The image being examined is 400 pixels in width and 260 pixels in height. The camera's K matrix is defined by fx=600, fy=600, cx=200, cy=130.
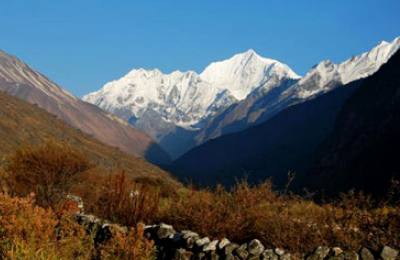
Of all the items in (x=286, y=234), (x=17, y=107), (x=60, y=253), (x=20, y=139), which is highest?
(x=17, y=107)

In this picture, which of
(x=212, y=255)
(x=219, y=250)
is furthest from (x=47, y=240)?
(x=219, y=250)

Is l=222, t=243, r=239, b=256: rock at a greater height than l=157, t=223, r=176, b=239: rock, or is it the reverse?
l=157, t=223, r=176, b=239: rock

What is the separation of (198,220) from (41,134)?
101540 millimetres

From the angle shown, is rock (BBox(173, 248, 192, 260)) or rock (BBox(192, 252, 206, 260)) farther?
rock (BBox(173, 248, 192, 260))

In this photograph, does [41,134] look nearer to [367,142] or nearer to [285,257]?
[367,142]

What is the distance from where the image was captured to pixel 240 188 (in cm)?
1652

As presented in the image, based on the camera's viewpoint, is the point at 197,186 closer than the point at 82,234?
No

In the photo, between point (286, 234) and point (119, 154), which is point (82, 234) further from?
point (119, 154)

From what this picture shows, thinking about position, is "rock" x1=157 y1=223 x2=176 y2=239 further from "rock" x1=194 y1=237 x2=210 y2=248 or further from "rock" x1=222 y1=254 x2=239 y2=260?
"rock" x1=222 y1=254 x2=239 y2=260

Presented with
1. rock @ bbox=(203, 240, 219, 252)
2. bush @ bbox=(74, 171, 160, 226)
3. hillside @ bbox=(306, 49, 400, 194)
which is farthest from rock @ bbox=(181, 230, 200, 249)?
hillside @ bbox=(306, 49, 400, 194)

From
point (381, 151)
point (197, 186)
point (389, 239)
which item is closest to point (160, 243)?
point (389, 239)

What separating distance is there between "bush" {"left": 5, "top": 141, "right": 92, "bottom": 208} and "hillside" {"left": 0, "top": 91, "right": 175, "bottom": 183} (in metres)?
70.8

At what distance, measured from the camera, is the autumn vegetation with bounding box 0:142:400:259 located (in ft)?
33.0

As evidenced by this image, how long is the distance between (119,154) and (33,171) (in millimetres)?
117062
